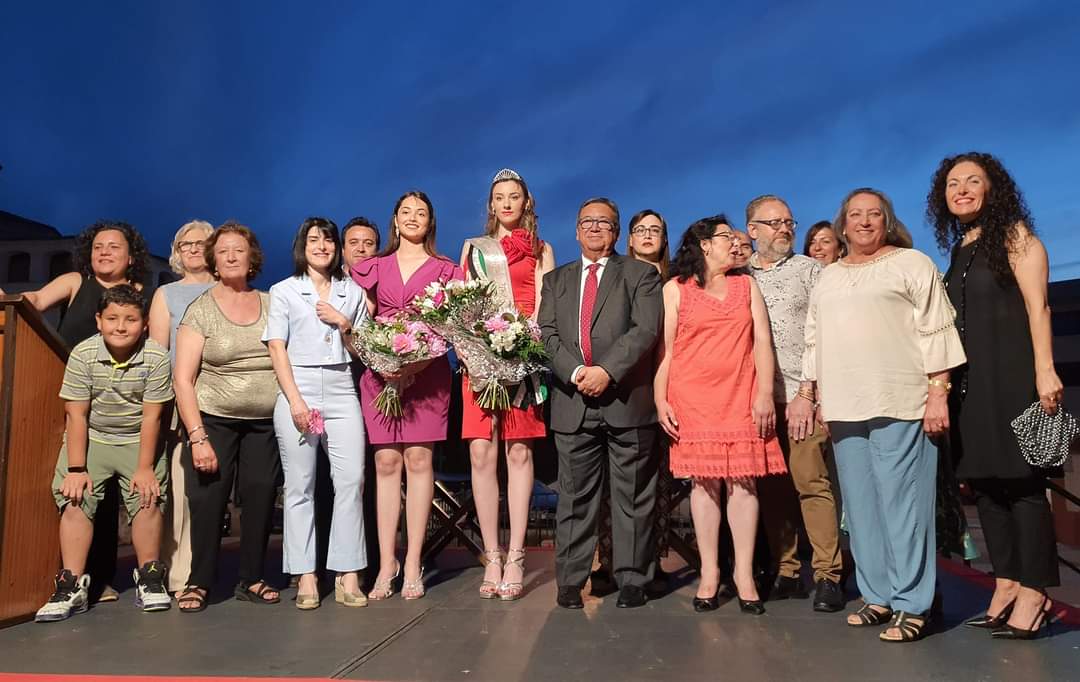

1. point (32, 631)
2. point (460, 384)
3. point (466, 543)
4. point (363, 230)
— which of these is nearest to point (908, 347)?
point (460, 384)

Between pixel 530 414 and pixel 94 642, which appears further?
pixel 530 414

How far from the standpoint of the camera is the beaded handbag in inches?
121

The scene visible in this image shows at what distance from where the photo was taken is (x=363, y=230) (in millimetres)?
5266

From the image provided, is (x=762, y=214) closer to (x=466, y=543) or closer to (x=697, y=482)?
(x=697, y=482)

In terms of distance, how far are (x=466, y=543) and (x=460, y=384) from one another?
1262 mm

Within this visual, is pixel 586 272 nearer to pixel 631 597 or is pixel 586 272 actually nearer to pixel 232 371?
pixel 631 597

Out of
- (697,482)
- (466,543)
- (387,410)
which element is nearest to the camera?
(697,482)

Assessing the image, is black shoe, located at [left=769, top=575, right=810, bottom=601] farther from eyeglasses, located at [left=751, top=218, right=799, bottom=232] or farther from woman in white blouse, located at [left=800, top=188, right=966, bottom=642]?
eyeglasses, located at [left=751, top=218, right=799, bottom=232]

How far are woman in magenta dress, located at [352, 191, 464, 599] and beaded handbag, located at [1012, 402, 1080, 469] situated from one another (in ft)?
8.30

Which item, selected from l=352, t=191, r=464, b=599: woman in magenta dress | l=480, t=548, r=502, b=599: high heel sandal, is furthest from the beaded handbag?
l=352, t=191, r=464, b=599: woman in magenta dress

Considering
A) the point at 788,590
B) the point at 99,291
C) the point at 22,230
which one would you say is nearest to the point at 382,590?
the point at 788,590

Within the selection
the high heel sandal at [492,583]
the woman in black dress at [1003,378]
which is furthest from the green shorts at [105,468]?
the woman in black dress at [1003,378]

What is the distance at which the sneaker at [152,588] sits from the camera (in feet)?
12.8

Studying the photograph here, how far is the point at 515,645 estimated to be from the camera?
3143 mm
